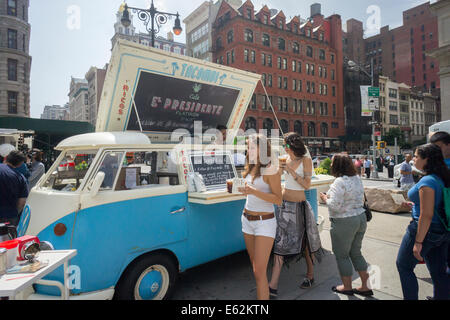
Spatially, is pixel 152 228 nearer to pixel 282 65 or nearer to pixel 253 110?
pixel 253 110

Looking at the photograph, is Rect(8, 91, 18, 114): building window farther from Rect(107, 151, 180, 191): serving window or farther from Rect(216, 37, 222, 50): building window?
Rect(107, 151, 180, 191): serving window

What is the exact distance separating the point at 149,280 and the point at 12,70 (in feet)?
135

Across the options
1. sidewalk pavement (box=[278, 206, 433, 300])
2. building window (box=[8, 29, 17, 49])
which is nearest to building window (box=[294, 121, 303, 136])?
building window (box=[8, 29, 17, 49])

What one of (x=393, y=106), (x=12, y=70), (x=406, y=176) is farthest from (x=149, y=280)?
(x=393, y=106)

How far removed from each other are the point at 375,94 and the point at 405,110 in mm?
58232

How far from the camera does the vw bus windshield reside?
3526 mm

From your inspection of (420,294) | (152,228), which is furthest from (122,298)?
(420,294)

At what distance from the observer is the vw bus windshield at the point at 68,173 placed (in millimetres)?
3526

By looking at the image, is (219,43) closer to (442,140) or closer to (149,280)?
(442,140)

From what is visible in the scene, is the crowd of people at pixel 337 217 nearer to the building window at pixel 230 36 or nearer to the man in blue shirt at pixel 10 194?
the man in blue shirt at pixel 10 194

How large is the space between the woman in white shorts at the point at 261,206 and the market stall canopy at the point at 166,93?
2005 mm

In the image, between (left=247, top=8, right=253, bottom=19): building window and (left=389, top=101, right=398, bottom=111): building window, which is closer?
(left=247, top=8, right=253, bottom=19): building window

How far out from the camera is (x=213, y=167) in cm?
418

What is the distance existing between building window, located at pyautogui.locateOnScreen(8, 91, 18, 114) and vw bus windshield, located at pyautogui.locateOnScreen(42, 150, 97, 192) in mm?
37870
